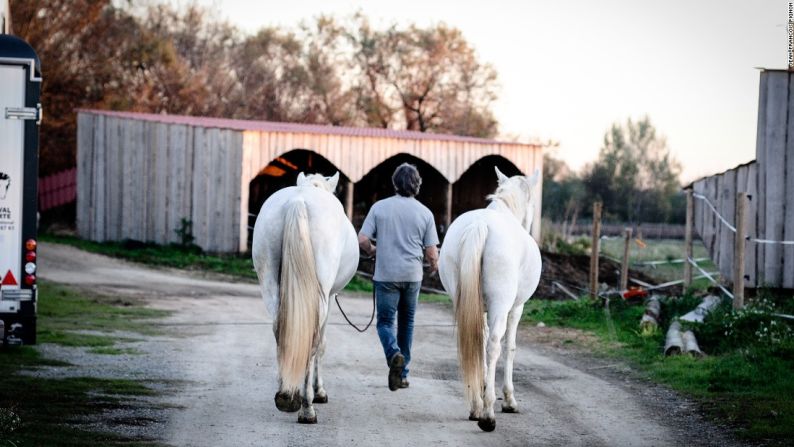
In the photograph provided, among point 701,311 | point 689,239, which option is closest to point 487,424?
point 701,311

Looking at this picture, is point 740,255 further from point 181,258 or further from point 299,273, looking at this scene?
point 181,258

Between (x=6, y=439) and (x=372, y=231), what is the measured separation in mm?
3192

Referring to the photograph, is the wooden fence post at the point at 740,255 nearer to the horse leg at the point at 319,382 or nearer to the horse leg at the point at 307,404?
the horse leg at the point at 319,382

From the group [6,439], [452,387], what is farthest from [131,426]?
[452,387]

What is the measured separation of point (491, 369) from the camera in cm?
723

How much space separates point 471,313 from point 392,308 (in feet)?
3.08

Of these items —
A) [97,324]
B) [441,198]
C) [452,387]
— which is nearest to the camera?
[452,387]

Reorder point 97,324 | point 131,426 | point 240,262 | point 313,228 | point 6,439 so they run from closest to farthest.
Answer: point 6,439
point 131,426
point 313,228
point 97,324
point 240,262

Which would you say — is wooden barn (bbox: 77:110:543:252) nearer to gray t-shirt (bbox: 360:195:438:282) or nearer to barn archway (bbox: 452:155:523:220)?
barn archway (bbox: 452:155:523:220)

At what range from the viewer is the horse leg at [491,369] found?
Result: 702cm

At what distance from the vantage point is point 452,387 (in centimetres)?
893

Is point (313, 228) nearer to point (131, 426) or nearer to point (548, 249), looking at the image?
point (131, 426)

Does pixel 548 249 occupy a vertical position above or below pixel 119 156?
below

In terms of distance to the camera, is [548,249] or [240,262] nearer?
[240,262]
